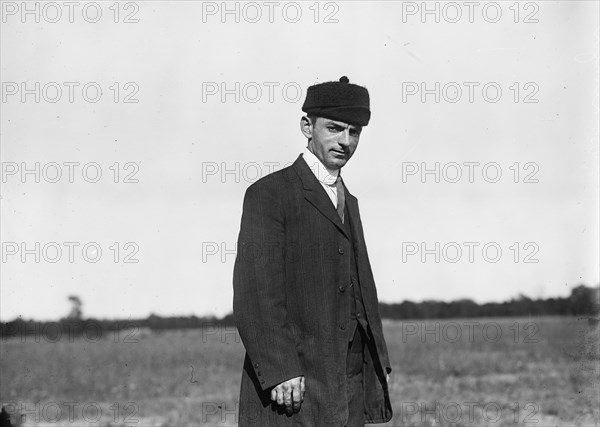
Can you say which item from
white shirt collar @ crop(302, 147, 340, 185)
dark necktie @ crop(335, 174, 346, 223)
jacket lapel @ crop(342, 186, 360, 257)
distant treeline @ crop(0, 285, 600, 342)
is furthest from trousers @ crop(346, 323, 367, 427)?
distant treeline @ crop(0, 285, 600, 342)

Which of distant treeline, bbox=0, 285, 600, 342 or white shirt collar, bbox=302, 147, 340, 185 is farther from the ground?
white shirt collar, bbox=302, 147, 340, 185

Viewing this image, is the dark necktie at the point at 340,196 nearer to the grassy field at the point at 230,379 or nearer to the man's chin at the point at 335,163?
the man's chin at the point at 335,163

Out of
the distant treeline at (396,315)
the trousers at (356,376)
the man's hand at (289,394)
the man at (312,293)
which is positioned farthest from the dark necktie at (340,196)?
the distant treeline at (396,315)

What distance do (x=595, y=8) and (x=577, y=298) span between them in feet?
5.89

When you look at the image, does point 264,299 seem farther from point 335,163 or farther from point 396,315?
point 396,315

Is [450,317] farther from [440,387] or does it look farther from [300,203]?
[300,203]

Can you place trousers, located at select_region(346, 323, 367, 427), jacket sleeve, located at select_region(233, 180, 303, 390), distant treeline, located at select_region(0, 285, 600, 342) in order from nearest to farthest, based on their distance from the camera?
jacket sleeve, located at select_region(233, 180, 303, 390) < trousers, located at select_region(346, 323, 367, 427) < distant treeline, located at select_region(0, 285, 600, 342)

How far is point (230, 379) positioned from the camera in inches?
272

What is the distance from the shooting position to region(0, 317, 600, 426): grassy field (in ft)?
17.6

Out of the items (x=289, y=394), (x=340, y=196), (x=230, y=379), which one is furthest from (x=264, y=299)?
(x=230, y=379)

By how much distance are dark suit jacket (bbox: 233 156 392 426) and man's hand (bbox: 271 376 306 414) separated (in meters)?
0.03

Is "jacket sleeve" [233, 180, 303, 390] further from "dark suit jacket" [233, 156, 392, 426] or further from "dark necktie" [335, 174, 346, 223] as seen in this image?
"dark necktie" [335, 174, 346, 223]

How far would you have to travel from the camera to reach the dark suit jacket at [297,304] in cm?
270

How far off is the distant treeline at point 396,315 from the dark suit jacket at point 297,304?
2276 mm
